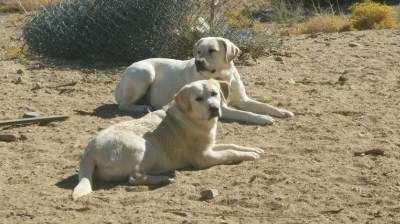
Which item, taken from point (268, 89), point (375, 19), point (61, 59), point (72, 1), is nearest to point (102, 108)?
point (268, 89)

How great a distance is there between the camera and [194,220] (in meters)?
6.93

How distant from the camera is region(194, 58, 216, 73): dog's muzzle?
34.6ft

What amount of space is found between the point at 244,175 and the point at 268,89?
13.6ft

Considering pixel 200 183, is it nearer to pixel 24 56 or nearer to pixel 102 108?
pixel 102 108

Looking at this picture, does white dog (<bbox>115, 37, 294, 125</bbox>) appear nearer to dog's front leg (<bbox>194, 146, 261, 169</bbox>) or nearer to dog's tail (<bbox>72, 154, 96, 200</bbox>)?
dog's front leg (<bbox>194, 146, 261, 169</bbox>)

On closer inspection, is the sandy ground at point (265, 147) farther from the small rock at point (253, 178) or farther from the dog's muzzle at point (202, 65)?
the dog's muzzle at point (202, 65)

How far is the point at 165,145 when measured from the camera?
27.8ft

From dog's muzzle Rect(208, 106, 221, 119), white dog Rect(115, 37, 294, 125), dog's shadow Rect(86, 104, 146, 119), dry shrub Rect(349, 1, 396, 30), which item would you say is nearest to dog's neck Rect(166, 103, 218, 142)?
dog's muzzle Rect(208, 106, 221, 119)

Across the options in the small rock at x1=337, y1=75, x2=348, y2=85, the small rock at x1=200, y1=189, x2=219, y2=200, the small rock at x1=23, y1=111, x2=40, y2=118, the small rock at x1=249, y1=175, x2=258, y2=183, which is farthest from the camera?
the small rock at x1=337, y1=75, x2=348, y2=85

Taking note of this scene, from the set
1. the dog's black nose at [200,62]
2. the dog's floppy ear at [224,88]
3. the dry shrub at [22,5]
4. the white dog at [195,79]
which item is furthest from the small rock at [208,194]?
the dry shrub at [22,5]

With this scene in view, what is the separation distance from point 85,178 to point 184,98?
4.02 ft

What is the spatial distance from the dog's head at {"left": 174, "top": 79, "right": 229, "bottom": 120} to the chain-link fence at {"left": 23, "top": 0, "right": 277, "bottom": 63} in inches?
216

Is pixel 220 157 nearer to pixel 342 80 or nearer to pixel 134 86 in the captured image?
pixel 134 86

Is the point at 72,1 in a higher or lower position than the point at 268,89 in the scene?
higher
